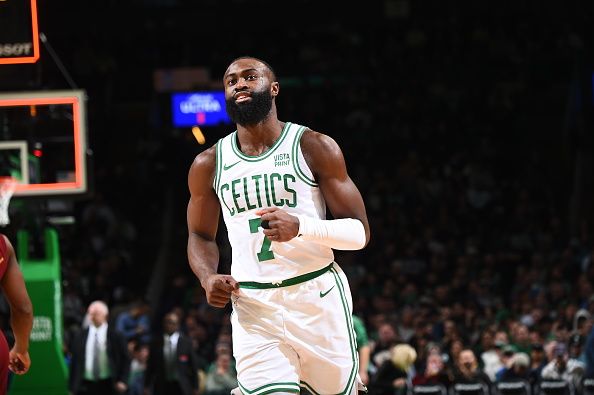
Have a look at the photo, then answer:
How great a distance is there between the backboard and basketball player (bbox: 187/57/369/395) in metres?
5.53

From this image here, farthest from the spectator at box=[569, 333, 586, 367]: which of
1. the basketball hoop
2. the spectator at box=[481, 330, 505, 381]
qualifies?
the basketball hoop

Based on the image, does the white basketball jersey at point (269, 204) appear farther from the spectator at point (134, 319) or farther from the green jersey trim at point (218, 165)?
the spectator at point (134, 319)

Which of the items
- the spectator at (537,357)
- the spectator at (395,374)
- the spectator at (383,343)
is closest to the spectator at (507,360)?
the spectator at (537,357)

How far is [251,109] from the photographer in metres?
5.51

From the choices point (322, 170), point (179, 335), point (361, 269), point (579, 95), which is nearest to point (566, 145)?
point (579, 95)

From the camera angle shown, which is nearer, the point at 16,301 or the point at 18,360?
the point at 16,301

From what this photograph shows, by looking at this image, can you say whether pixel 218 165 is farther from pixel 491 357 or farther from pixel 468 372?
pixel 491 357

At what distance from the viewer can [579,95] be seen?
21.1 m

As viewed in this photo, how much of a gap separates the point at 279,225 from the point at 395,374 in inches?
321

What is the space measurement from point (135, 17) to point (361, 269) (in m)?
9.88

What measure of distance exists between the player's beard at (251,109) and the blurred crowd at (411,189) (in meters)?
7.58

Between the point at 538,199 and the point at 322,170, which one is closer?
the point at 322,170

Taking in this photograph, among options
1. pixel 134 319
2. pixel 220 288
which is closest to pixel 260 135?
pixel 220 288

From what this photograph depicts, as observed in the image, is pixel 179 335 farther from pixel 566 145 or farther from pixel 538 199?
pixel 566 145
